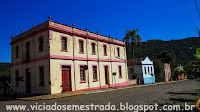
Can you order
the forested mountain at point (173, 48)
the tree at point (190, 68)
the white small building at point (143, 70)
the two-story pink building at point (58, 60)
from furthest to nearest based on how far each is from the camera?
the forested mountain at point (173, 48) → the white small building at point (143, 70) → the two-story pink building at point (58, 60) → the tree at point (190, 68)

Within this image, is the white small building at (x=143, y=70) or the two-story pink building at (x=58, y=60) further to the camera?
the white small building at (x=143, y=70)

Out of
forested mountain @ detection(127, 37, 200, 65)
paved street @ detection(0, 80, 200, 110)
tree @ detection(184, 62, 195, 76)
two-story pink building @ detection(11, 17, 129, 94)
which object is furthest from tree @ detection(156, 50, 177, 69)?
tree @ detection(184, 62, 195, 76)

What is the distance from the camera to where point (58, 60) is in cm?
1547

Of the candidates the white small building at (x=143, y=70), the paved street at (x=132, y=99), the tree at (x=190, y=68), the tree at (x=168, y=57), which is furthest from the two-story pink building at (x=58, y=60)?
the tree at (x=168, y=57)

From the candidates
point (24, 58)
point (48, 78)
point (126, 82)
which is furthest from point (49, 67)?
point (126, 82)

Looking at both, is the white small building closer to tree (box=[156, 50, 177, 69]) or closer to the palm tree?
the palm tree

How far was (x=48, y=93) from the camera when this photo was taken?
47.1ft

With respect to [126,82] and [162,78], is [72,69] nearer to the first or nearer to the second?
[126,82]

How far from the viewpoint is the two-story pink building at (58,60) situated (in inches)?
592

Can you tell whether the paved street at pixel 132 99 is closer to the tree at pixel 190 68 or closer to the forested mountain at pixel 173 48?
the tree at pixel 190 68

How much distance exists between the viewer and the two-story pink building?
1503 cm

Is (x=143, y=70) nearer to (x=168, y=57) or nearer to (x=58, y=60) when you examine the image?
(x=58, y=60)

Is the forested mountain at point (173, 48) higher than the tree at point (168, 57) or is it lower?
higher

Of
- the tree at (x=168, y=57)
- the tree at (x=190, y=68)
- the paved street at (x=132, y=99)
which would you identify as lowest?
the paved street at (x=132, y=99)
